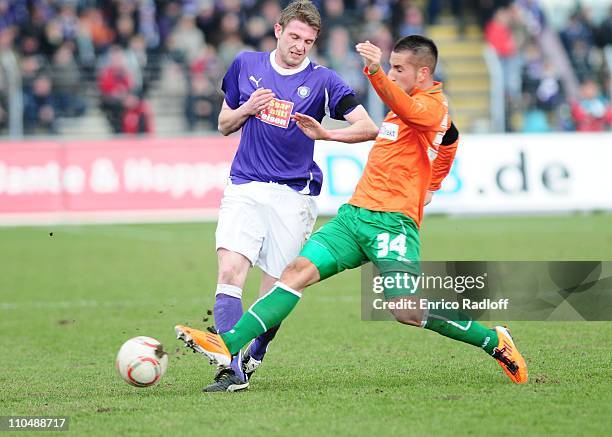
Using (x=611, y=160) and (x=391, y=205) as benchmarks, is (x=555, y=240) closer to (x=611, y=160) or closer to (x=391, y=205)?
(x=611, y=160)

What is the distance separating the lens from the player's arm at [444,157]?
7.31m

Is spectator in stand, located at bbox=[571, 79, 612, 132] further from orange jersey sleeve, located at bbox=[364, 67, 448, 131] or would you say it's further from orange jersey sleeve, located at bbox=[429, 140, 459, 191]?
orange jersey sleeve, located at bbox=[364, 67, 448, 131]

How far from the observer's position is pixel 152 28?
24000mm

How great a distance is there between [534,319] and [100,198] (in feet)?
35.2

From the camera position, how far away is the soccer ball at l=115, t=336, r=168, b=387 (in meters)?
6.71

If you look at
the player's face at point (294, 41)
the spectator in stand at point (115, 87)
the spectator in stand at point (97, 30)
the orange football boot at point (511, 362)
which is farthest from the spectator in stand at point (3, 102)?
the orange football boot at point (511, 362)

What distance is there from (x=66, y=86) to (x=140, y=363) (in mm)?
16611

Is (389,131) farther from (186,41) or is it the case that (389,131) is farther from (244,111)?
(186,41)

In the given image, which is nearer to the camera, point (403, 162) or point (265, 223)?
point (403, 162)

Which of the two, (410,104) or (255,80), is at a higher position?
(255,80)

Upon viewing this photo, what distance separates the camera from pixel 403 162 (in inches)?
278

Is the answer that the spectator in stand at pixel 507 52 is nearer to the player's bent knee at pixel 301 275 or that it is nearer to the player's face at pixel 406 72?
the player's face at pixel 406 72

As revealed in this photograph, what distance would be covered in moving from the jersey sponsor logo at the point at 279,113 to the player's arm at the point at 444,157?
1.03 m

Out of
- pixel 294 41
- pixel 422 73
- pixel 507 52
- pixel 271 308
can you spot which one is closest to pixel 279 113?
pixel 294 41
